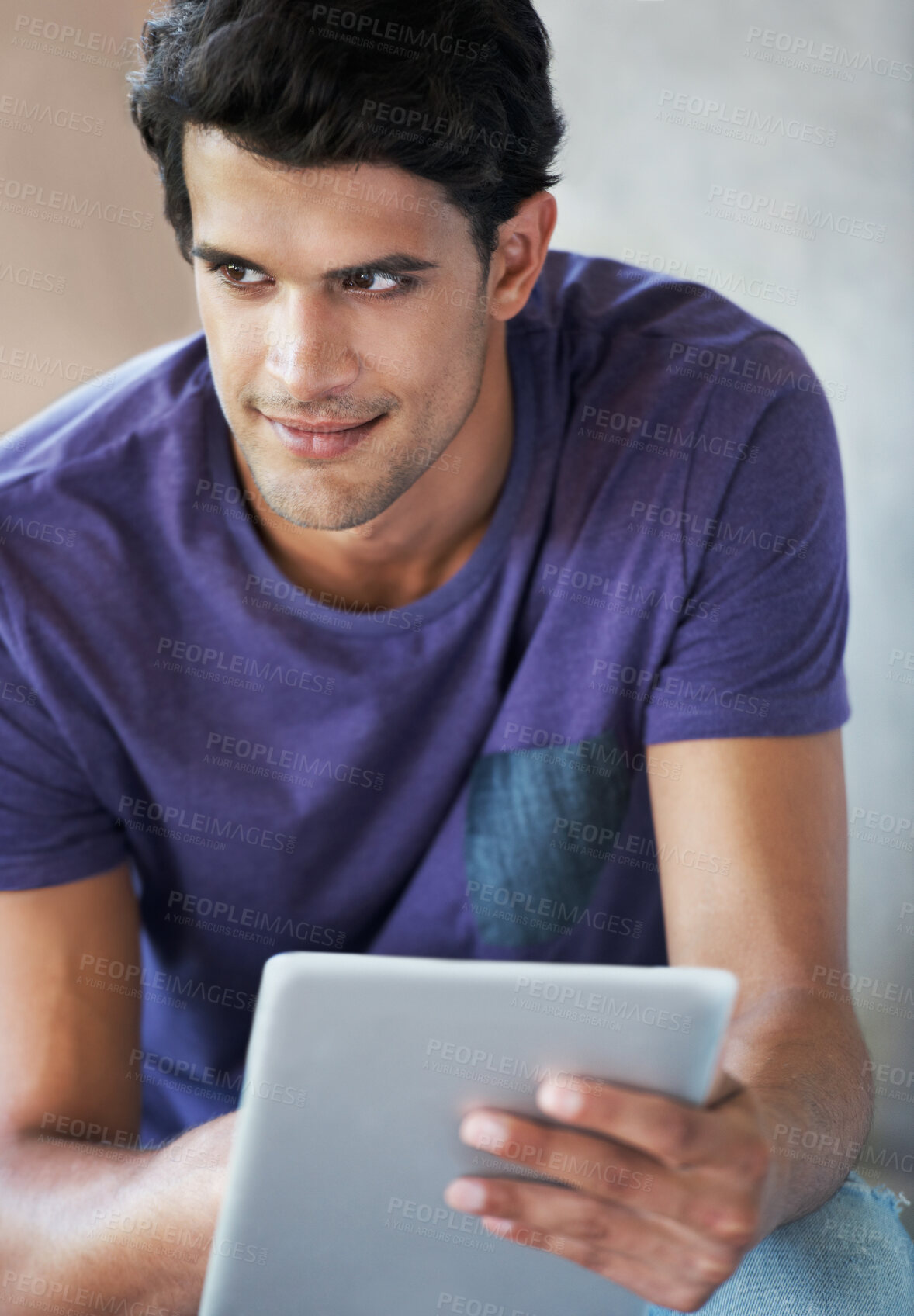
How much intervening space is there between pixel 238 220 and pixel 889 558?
112 cm

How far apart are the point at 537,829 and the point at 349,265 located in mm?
546

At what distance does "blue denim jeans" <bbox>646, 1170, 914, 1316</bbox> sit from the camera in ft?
3.32

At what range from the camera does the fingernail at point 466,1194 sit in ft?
2.39

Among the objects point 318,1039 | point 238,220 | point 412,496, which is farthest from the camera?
point 412,496

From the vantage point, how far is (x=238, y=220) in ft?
3.07

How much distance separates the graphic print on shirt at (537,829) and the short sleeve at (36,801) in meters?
0.36

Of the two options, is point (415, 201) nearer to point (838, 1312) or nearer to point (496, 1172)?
point (496, 1172)

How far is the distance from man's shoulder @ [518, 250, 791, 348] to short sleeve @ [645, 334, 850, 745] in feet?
0.30

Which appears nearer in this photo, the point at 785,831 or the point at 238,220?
the point at 238,220

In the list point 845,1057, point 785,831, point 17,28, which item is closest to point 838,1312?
point 845,1057

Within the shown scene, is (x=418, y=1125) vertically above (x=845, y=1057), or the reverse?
(x=418, y=1125)
